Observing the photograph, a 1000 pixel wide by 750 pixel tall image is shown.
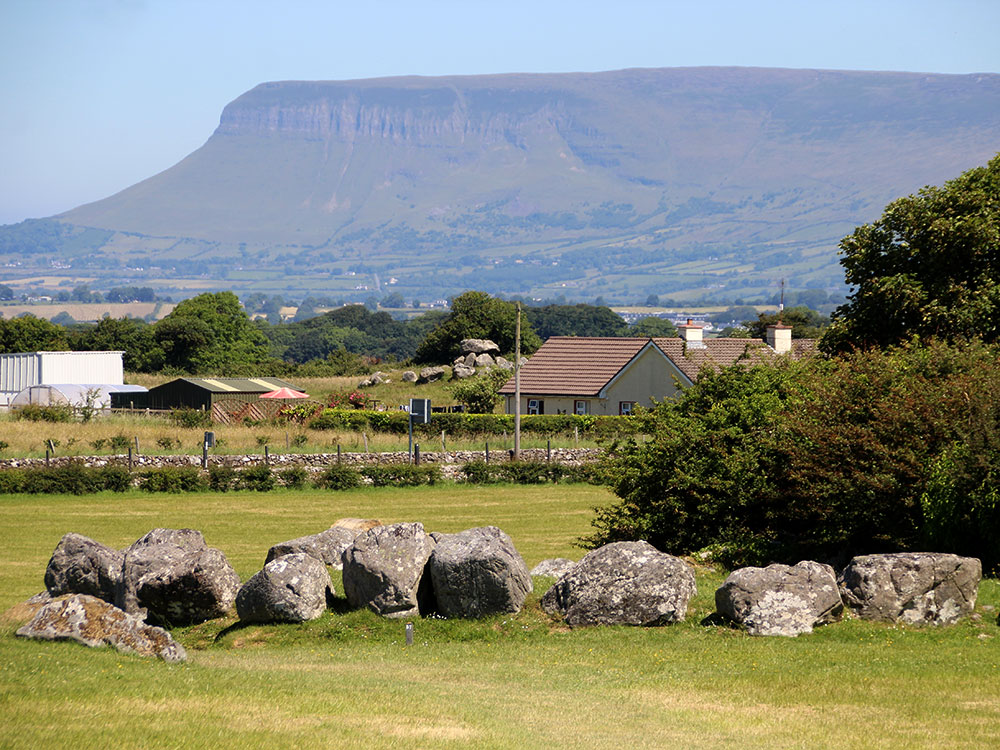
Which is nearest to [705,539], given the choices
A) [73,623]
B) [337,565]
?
[337,565]

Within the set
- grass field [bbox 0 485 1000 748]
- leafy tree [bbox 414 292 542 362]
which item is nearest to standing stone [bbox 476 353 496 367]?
leafy tree [bbox 414 292 542 362]

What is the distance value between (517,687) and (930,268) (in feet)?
70.6

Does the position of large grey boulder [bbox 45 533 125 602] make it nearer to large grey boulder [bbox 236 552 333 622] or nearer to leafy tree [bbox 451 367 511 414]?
large grey boulder [bbox 236 552 333 622]

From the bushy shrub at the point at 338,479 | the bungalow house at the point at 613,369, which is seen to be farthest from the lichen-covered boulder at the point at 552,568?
the bungalow house at the point at 613,369

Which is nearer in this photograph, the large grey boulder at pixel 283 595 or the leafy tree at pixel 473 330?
the large grey boulder at pixel 283 595

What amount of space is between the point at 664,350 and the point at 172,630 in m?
53.0

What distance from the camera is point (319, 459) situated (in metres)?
52.5

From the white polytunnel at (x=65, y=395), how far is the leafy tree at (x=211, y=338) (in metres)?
29.5

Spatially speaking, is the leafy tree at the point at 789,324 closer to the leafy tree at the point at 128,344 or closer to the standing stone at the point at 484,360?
the standing stone at the point at 484,360

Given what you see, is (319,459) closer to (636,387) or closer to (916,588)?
(636,387)

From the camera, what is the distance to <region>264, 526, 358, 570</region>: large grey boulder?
23.4 meters

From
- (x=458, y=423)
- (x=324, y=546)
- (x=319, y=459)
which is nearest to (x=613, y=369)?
(x=458, y=423)

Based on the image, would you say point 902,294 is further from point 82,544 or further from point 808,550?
point 82,544

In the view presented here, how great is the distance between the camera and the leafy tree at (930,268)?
3086 centimetres
